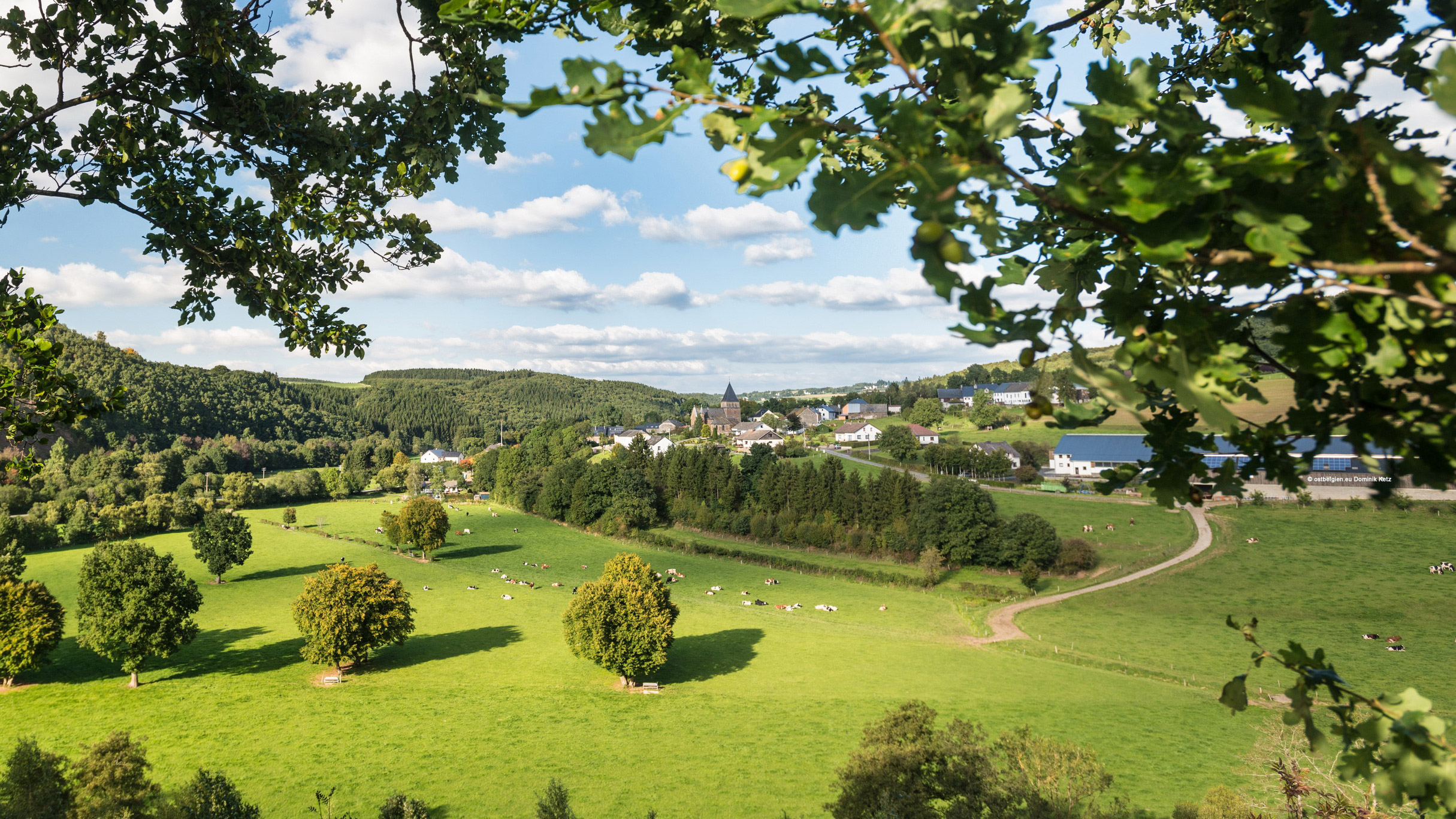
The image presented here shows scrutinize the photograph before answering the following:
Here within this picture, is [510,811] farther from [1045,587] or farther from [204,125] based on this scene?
[1045,587]

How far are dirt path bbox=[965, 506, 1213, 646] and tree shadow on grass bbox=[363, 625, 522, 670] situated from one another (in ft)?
99.6

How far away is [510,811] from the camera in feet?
74.5

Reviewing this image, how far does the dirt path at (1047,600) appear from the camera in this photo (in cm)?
4259

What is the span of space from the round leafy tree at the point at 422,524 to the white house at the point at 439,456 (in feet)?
286

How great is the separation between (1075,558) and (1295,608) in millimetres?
13518

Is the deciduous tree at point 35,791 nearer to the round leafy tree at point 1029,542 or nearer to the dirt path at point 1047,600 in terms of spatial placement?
the dirt path at point 1047,600

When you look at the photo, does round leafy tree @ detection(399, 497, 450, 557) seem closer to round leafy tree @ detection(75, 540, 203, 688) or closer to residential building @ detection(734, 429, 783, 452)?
round leafy tree @ detection(75, 540, 203, 688)

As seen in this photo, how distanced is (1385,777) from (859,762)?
1566cm

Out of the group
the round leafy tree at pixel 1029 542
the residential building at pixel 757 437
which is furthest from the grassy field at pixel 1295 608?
the residential building at pixel 757 437

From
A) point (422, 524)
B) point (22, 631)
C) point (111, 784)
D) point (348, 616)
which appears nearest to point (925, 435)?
point (422, 524)

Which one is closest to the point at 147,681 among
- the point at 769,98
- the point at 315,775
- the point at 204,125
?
the point at 315,775

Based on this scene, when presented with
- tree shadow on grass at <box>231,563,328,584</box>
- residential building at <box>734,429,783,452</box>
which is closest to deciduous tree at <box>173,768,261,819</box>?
tree shadow on grass at <box>231,563,328,584</box>

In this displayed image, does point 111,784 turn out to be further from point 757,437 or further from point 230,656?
point 757,437

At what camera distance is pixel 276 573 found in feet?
188
